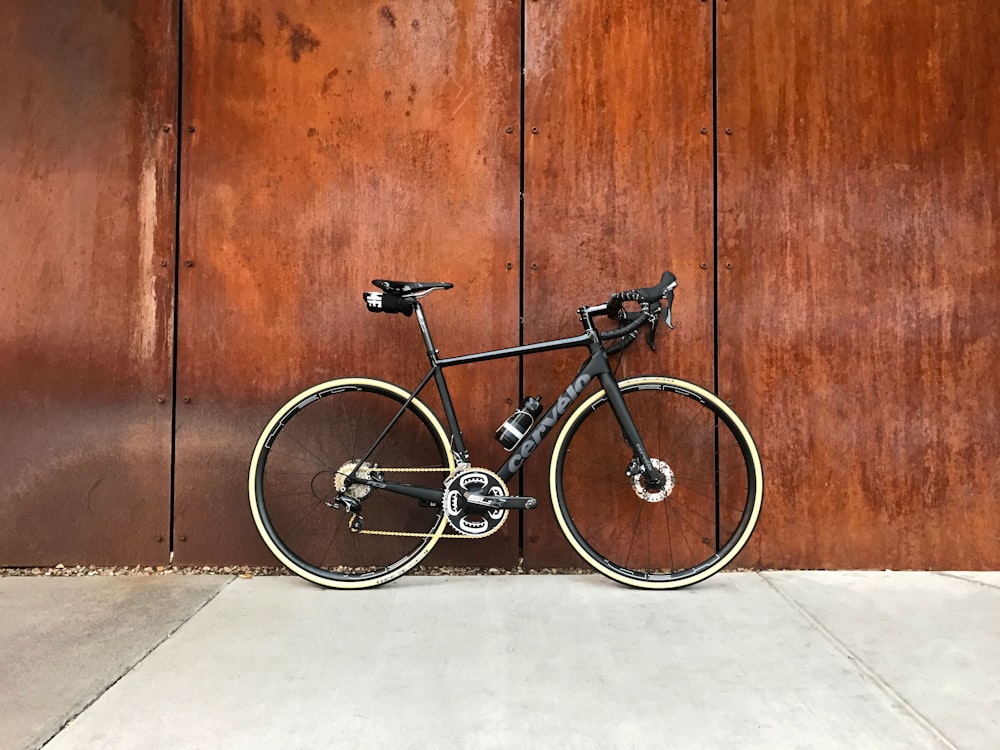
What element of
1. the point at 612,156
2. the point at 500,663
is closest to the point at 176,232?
the point at 612,156

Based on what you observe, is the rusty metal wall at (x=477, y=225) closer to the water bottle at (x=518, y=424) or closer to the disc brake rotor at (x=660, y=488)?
the water bottle at (x=518, y=424)

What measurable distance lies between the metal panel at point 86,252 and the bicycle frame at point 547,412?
1167 millimetres

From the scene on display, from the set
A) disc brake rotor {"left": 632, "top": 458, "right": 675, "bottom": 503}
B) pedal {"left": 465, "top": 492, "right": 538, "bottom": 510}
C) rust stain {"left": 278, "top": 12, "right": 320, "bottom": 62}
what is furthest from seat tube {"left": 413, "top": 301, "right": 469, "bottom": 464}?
rust stain {"left": 278, "top": 12, "right": 320, "bottom": 62}

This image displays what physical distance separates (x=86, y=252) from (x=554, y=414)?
7.29 feet

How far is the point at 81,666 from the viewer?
2201 mm

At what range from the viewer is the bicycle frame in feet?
9.46

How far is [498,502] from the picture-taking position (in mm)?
2811

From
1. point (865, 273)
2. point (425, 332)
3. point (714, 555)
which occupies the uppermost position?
point (865, 273)

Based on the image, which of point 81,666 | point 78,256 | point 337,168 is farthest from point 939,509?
point 78,256

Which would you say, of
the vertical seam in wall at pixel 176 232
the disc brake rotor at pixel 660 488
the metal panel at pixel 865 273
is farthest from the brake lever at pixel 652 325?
the vertical seam in wall at pixel 176 232

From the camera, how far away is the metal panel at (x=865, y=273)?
3.17 meters

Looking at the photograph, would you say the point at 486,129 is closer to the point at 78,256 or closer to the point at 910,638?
the point at 78,256

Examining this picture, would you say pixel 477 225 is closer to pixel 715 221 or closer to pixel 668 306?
pixel 668 306

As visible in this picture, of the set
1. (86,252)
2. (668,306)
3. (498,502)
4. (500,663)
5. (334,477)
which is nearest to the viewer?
(500,663)
